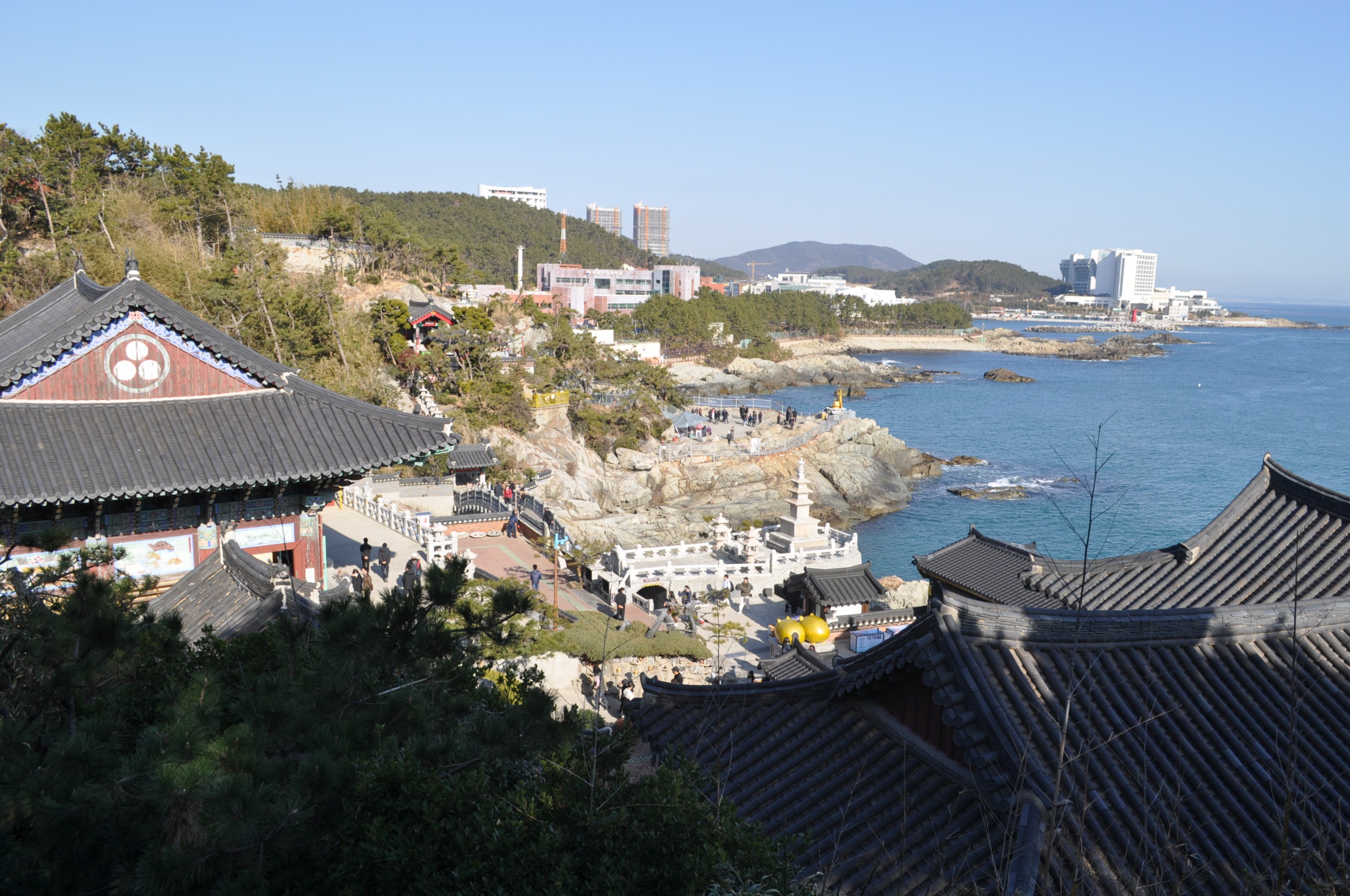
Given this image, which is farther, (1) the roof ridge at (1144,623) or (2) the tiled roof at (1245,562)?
(2) the tiled roof at (1245,562)

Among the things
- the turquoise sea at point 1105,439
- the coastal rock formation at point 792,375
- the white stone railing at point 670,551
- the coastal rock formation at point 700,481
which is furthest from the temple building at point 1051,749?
the coastal rock formation at point 792,375

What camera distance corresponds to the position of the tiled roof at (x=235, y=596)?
9141mm

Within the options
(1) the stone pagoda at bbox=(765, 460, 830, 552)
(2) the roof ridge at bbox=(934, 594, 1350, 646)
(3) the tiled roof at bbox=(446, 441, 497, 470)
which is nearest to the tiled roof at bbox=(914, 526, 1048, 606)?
(1) the stone pagoda at bbox=(765, 460, 830, 552)

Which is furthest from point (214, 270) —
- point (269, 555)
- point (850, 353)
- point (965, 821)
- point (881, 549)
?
point (850, 353)

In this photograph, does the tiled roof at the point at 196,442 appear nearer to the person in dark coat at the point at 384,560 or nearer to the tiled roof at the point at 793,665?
the tiled roof at the point at 793,665

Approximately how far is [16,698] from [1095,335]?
203 meters

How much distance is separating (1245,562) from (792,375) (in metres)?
84.2

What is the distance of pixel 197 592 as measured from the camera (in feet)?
36.2

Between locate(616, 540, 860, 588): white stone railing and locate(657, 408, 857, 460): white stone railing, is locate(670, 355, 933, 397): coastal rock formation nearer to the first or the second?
locate(657, 408, 857, 460): white stone railing

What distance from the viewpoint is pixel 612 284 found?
115250mm

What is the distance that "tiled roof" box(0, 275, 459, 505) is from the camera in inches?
443

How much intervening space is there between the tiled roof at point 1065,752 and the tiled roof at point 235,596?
4.40 metres

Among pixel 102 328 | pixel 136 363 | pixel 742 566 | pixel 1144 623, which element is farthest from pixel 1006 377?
pixel 102 328

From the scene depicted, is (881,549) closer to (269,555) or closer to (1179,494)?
(1179,494)
